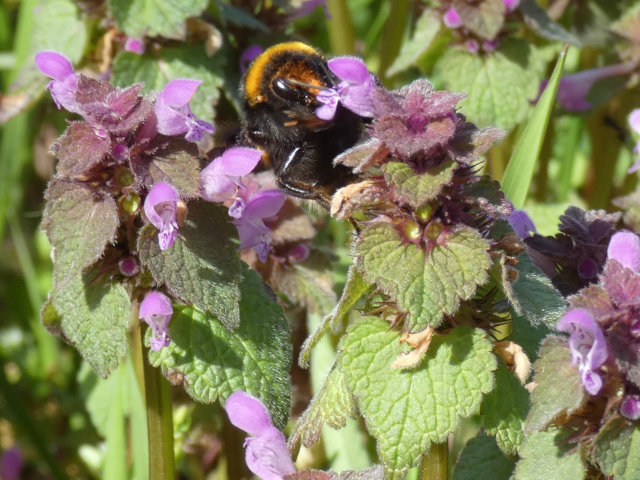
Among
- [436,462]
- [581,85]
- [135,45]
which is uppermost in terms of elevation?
[135,45]

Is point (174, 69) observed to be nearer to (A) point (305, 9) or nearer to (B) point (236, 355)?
(A) point (305, 9)

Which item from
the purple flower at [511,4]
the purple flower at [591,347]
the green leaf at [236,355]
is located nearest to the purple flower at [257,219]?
the green leaf at [236,355]

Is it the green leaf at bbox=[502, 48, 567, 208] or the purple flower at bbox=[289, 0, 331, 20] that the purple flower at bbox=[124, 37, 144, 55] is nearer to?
the purple flower at bbox=[289, 0, 331, 20]

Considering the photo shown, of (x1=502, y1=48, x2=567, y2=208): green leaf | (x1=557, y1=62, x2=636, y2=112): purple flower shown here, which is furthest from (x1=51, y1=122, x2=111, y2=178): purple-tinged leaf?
(x1=557, y1=62, x2=636, y2=112): purple flower

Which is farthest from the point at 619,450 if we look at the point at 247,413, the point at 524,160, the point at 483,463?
the point at 524,160

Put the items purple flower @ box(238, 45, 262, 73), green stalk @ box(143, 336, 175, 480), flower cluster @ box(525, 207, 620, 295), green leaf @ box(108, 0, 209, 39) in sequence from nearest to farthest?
flower cluster @ box(525, 207, 620, 295) → green stalk @ box(143, 336, 175, 480) → green leaf @ box(108, 0, 209, 39) → purple flower @ box(238, 45, 262, 73)

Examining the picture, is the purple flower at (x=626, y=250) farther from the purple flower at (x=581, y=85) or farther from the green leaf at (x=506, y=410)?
the purple flower at (x=581, y=85)
